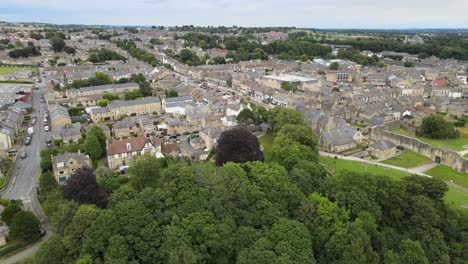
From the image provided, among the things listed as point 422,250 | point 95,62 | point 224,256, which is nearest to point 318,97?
point 422,250

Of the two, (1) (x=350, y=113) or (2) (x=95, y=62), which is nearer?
(1) (x=350, y=113)

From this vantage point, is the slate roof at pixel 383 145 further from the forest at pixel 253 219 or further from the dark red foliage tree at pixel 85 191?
the dark red foliage tree at pixel 85 191

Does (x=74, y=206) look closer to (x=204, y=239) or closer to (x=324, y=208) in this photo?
(x=204, y=239)

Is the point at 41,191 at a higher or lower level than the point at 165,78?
lower

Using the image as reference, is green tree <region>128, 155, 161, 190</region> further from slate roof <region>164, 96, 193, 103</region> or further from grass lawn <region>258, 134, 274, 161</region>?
slate roof <region>164, 96, 193, 103</region>

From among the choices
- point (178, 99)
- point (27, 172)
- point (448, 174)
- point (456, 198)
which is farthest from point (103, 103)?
point (456, 198)

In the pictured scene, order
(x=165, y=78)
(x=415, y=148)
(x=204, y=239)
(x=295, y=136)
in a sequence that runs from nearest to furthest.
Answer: (x=204, y=239), (x=295, y=136), (x=415, y=148), (x=165, y=78)
